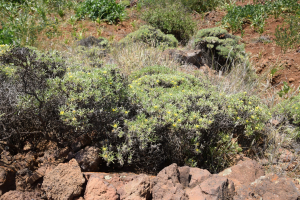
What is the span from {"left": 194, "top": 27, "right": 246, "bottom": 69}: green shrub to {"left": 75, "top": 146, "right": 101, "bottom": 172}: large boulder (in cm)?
434

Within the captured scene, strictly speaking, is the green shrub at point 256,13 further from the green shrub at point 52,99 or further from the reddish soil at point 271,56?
the green shrub at point 52,99

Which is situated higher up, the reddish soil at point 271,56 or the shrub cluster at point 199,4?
the shrub cluster at point 199,4

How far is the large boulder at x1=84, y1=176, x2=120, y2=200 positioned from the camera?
2.05m

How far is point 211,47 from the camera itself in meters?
5.96

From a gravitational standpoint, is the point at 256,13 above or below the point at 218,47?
above

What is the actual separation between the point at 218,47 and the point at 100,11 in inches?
209

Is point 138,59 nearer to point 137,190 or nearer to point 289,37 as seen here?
point 137,190

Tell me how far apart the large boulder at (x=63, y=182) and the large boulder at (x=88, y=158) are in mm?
288

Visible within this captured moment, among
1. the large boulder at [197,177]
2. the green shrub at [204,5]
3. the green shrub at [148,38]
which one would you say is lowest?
the large boulder at [197,177]

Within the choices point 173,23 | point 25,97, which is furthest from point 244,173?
point 173,23

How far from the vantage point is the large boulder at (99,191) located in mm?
2055

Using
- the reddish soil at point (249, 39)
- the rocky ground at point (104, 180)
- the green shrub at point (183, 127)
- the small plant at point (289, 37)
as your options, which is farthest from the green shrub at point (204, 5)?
the rocky ground at point (104, 180)

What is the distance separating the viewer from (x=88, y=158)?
8.45 ft

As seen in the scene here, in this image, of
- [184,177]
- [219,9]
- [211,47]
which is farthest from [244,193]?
[219,9]
